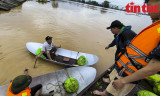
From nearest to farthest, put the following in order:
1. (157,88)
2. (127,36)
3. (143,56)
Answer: (143,56) < (127,36) < (157,88)

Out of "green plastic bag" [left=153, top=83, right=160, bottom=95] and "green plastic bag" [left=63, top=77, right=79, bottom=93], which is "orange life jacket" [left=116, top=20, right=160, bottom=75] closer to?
"green plastic bag" [left=63, top=77, right=79, bottom=93]

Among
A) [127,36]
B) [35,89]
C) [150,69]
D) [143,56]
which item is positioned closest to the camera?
[150,69]

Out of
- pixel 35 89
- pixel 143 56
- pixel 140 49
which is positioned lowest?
pixel 35 89

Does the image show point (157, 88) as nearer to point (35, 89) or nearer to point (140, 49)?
point (140, 49)

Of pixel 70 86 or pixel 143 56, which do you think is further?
pixel 70 86

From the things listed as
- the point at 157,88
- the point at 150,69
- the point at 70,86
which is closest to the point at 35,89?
the point at 70,86

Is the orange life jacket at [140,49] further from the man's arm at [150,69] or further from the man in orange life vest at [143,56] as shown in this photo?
the man's arm at [150,69]

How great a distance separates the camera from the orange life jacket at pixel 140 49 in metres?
1.07

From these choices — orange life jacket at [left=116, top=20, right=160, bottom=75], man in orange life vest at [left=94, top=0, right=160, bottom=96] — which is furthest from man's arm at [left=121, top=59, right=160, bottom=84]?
orange life jacket at [left=116, top=20, right=160, bottom=75]

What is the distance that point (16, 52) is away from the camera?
18.6ft

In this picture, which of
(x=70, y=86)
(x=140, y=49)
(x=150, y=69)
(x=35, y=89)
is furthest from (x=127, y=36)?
(x=35, y=89)

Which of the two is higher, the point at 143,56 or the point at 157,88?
the point at 143,56

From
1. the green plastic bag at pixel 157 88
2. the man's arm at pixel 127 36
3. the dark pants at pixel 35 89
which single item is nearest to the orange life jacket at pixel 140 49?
the man's arm at pixel 127 36

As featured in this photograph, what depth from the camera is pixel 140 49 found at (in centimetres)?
126
